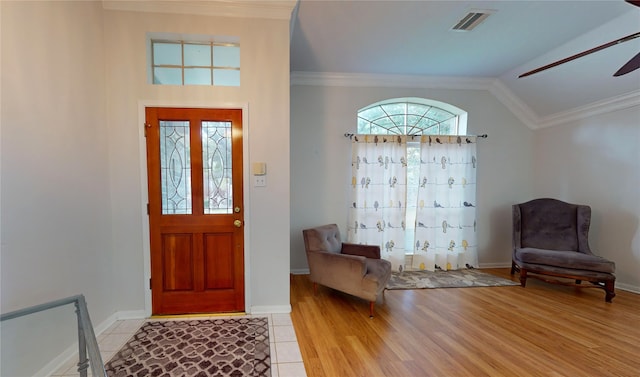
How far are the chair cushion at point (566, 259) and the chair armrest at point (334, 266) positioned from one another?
2310 millimetres

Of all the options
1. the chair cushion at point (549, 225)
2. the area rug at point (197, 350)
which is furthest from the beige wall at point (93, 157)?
the chair cushion at point (549, 225)

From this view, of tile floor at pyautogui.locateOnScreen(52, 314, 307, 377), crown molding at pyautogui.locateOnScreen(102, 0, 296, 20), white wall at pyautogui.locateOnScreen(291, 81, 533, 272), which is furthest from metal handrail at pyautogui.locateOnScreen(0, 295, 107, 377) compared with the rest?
white wall at pyautogui.locateOnScreen(291, 81, 533, 272)

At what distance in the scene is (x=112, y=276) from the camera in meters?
2.44

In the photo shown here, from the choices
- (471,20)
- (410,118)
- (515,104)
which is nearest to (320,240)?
(410,118)

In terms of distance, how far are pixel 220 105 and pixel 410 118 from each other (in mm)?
3004

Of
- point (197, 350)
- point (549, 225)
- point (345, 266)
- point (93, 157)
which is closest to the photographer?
point (197, 350)

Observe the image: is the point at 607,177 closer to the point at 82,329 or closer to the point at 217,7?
the point at 217,7

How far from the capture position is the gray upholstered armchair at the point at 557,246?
296 centimetres

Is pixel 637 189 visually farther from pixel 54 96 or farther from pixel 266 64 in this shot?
pixel 54 96

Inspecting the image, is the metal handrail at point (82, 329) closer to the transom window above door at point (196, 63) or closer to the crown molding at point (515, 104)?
the transom window above door at point (196, 63)

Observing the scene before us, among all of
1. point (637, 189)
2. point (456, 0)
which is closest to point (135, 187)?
point (456, 0)

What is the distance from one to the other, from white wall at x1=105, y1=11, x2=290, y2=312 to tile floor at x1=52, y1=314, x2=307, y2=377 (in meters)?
0.17

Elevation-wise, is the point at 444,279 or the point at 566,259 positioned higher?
the point at 566,259

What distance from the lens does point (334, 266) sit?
283 cm
